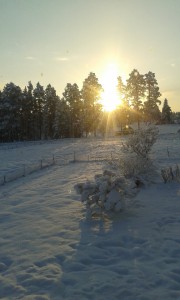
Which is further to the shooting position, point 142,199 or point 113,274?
point 142,199

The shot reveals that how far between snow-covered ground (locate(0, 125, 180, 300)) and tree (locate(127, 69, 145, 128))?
6214cm

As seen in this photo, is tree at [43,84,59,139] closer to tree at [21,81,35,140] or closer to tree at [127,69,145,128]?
tree at [21,81,35,140]

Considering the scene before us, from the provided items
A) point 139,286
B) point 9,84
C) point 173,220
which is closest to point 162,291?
point 139,286

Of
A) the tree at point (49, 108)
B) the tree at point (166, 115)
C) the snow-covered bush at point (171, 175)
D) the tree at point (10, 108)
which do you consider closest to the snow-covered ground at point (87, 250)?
the snow-covered bush at point (171, 175)

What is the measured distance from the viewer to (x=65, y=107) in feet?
257

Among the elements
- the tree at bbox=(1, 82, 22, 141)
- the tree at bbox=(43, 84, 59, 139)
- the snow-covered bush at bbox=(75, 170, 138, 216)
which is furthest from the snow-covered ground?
the tree at bbox=(43, 84, 59, 139)

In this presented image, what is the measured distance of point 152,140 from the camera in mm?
23141

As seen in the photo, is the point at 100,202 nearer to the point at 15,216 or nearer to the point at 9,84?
the point at 15,216

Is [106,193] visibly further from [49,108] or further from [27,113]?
[49,108]

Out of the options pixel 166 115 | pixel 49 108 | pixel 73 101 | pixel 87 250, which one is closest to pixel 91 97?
pixel 73 101

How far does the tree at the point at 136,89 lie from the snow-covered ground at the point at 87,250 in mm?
62142

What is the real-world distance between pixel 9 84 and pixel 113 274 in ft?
228

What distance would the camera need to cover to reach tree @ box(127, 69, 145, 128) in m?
75.0

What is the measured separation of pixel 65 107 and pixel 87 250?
70387 millimetres
